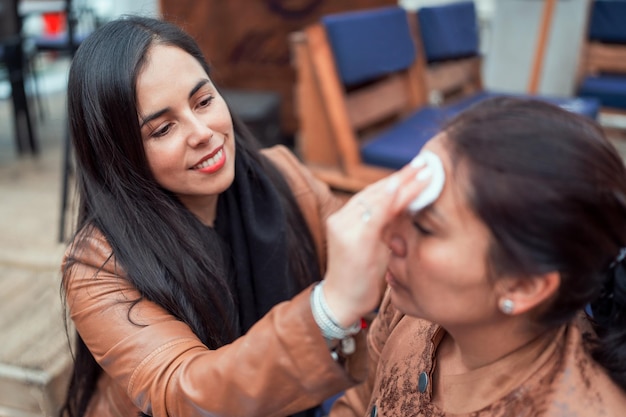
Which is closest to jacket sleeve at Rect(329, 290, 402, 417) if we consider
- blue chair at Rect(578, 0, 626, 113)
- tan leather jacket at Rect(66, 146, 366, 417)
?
tan leather jacket at Rect(66, 146, 366, 417)

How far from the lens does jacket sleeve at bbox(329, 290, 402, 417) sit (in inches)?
47.8

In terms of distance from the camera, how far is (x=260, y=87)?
4.21 meters

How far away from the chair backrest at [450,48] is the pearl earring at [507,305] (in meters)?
2.76

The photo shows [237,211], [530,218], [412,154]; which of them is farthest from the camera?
[412,154]

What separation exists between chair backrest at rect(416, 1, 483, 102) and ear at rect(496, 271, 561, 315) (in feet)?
9.03

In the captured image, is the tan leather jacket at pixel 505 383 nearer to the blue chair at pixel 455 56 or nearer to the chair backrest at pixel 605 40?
the blue chair at pixel 455 56

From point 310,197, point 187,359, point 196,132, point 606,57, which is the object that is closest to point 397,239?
point 187,359

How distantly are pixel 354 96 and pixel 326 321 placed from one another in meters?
2.12

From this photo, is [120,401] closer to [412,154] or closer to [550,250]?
[550,250]

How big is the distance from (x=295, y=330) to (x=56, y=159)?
4.00 meters

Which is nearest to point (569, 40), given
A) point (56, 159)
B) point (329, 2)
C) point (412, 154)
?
point (329, 2)

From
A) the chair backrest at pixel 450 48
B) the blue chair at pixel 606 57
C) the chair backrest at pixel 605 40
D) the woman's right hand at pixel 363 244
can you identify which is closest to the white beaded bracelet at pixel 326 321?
the woman's right hand at pixel 363 244

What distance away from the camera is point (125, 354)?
1088mm

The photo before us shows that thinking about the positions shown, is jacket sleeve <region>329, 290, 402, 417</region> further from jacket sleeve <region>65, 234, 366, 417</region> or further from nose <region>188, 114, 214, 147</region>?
nose <region>188, 114, 214, 147</region>
